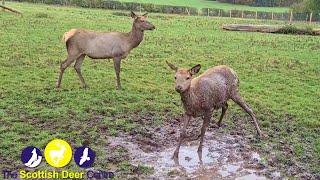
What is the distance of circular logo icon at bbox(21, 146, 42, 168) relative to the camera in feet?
24.1

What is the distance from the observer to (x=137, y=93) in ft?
39.1

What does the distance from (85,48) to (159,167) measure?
4.84 meters

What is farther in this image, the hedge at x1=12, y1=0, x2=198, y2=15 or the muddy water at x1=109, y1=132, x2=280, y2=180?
the hedge at x1=12, y1=0, x2=198, y2=15

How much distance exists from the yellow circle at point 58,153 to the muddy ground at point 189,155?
690 millimetres

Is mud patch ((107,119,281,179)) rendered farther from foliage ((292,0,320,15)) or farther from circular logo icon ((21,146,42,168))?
foliage ((292,0,320,15))

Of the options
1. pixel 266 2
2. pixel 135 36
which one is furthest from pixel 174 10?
pixel 135 36

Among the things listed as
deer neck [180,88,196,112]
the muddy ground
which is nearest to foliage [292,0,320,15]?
the muddy ground

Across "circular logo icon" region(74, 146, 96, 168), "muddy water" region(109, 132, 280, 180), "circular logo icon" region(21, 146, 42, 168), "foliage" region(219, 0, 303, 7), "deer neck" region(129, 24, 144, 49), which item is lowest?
"muddy water" region(109, 132, 280, 180)

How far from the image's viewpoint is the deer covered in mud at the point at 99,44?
11.6 meters

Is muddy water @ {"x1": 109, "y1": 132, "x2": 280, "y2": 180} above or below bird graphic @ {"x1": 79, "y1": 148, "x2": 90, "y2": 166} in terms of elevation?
below

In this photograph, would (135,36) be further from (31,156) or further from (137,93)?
(31,156)

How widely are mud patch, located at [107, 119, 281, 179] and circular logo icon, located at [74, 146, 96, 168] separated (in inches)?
24.7

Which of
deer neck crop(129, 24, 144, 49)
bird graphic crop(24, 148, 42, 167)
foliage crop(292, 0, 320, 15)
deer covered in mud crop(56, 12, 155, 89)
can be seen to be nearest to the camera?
bird graphic crop(24, 148, 42, 167)

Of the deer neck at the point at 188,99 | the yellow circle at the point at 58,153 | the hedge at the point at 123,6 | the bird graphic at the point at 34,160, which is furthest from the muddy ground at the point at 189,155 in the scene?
the hedge at the point at 123,6
